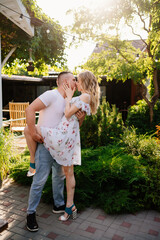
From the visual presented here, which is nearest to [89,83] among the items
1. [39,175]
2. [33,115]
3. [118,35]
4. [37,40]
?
[33,115]

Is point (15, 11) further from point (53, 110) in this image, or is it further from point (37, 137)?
point (37, 137)

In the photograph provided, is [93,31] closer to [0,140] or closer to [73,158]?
[0,140]

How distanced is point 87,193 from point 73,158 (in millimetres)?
965

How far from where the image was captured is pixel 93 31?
311 inches

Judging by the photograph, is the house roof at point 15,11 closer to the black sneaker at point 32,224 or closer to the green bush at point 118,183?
the green bush at point 118,183

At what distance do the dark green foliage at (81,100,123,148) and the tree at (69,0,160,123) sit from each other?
2118mm

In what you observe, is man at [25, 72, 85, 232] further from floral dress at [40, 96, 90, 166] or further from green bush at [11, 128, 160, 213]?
green bush at [11, 128, 160, 213]

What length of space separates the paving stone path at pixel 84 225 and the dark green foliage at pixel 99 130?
8.02 feet

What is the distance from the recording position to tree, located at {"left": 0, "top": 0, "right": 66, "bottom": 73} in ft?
19.3

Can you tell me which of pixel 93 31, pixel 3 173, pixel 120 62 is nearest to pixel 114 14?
pixel 93 31

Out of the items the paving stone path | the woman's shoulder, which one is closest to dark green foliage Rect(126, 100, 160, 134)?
the paving stone path

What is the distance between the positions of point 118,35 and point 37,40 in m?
2.87

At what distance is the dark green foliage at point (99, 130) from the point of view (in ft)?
17.8

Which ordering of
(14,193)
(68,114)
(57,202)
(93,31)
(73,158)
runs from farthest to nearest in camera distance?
1. (93,31)
2. (14,193)
3. (57,202)
4. (73,158)
5. (68,114)
